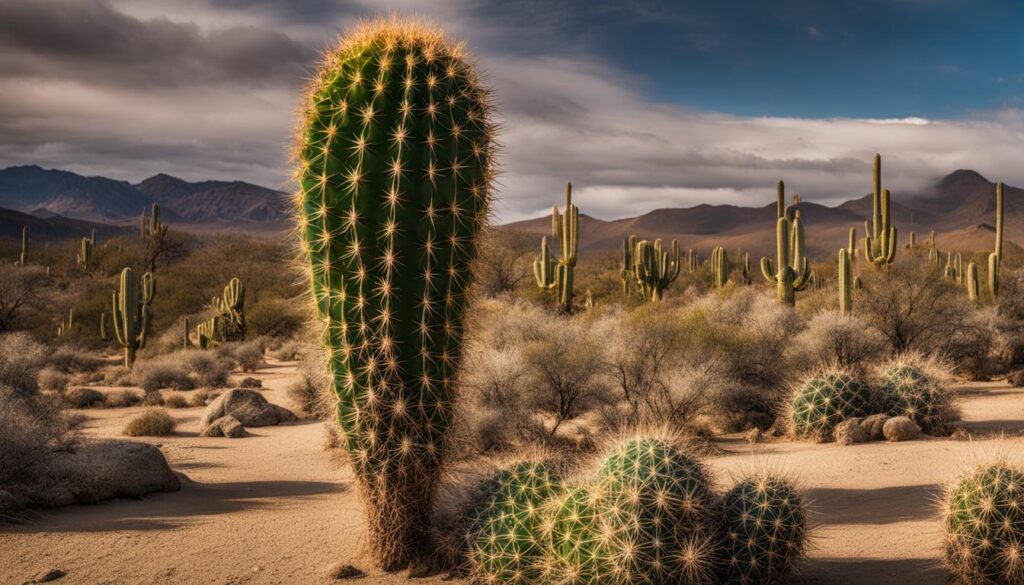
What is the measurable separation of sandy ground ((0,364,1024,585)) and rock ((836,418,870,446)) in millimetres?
306

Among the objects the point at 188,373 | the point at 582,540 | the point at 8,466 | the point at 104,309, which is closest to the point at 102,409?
the point at 188,373

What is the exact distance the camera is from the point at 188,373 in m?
23.8

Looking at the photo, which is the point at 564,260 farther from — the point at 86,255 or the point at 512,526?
the point at 86,255

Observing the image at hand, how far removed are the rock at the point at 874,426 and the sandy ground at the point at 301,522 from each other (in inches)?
17.2

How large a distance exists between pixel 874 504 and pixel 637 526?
185 inches

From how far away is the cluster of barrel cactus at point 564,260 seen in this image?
27.5 meters

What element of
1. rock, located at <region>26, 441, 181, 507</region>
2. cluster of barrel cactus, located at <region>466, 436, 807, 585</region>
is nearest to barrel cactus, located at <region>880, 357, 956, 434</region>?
cluster of barrel cactus, located at <region>466, 436, 807, 585</region>

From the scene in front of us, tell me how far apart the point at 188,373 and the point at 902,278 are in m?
20.6

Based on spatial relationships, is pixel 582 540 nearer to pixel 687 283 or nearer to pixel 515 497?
pixel 515 497

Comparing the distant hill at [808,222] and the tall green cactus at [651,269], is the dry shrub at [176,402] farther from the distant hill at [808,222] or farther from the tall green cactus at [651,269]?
the distant hill at [808,222]

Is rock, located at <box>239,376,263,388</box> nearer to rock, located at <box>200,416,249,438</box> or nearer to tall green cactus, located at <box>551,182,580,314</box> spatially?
rock, located at <box>200,416,249,438</box>

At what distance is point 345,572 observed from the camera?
6.63 metres

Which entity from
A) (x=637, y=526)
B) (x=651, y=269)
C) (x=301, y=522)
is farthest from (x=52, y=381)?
(x=637, y=526)

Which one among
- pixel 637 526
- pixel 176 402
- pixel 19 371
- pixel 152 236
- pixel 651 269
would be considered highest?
pixel 152 236
